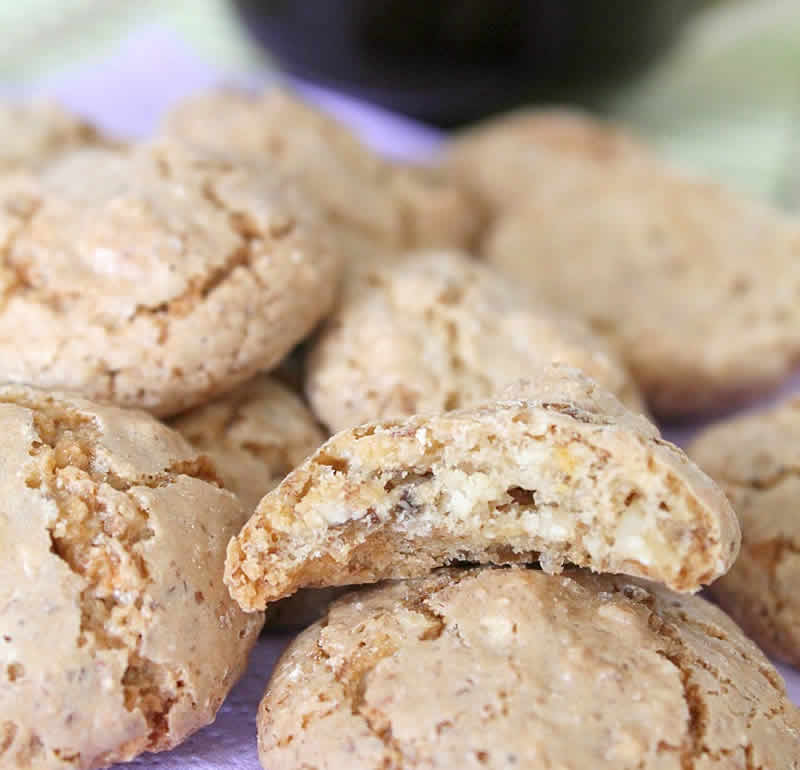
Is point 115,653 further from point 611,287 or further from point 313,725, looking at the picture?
point 611,287

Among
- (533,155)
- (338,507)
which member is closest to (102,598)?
(338,507)

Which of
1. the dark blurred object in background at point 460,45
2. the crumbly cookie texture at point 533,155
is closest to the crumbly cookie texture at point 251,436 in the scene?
the crumbly cookie texture at point 533,155

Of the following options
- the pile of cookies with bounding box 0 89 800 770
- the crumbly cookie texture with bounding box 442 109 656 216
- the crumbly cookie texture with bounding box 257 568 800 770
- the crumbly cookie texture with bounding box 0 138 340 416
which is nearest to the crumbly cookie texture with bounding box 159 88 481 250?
the pile of cookies with bounding box 0 89 800 770

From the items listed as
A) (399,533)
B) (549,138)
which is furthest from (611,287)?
(399,533)

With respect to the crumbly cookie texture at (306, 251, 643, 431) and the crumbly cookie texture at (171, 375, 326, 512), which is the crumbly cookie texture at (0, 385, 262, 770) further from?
the crumbly cookie texture at (306, 251, 643, 431)

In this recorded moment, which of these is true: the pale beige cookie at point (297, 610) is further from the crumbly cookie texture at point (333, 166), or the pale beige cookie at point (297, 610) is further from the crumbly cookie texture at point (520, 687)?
the crumbly cookie texture at point (333, 166)

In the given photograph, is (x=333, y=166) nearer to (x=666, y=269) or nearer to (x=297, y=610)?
(x=666, y=269)
